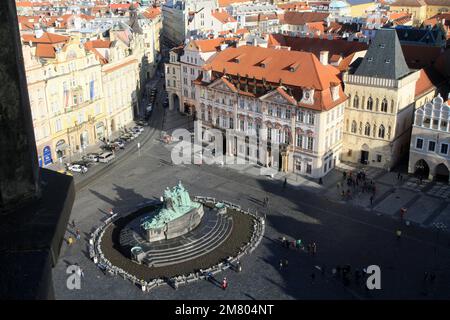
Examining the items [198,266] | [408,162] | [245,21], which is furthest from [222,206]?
[245,21]

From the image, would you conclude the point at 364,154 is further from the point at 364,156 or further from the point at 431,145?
the point at 431,145

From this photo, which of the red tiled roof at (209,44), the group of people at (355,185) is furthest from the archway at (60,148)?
the group of people at (355,185)

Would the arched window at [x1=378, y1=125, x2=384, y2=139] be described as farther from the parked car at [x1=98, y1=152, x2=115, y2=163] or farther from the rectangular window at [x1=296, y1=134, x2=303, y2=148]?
the parked car at [x1=98, y1=152, x2=115, y2=163]

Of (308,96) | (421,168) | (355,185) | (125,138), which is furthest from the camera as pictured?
(125,138)

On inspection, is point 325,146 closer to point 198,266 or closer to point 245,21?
point 198,266

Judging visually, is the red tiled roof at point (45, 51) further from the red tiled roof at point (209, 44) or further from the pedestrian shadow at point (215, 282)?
the pedestrian shadow at point (215, 282)

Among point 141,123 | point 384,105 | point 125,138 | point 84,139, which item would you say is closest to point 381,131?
point 384,105

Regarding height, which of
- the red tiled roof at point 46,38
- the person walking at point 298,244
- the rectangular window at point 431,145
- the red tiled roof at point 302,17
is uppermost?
the red tiled roof at point 46,38

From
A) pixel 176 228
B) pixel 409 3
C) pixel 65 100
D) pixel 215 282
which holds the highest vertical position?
pixel 409 3
